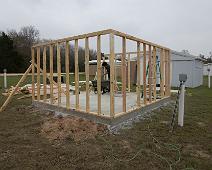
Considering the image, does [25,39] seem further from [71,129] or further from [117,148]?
[117,148]

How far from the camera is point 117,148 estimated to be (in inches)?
183

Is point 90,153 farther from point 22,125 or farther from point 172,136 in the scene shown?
point 22,125

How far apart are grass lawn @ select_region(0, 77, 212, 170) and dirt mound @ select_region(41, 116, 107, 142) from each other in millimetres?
145

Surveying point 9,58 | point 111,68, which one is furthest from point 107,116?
point 9,58

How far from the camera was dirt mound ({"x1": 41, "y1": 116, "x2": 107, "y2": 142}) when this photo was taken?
17.4 ft

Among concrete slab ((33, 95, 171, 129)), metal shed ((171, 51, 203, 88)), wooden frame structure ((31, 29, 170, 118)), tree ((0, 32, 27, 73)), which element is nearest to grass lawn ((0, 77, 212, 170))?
concrete slab ((33, 95, 171, 129))

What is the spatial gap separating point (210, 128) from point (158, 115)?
1627 millimetres

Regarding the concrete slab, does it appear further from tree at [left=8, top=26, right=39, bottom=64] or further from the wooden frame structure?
tree at [left=8, top=26, right=39, bottom=64]

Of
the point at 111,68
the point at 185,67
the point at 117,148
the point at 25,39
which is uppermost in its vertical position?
the point at 25,39

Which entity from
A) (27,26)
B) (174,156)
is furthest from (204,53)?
(174,156)

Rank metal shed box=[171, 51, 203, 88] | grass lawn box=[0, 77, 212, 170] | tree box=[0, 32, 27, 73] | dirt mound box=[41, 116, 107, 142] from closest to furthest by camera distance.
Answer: grass lawn box=[0, 77, 212, 170], dirt mound box=[41, 116, 107, 142], metal shed box=[171, 51, 203, 88], tree box=[0, 32, 27, 73]

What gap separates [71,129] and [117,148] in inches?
56.9

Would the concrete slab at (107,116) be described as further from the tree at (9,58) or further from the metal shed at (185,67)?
the tree at (9,58)

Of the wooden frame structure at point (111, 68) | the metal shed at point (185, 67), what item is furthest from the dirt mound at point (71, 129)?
the metal shed at point (185, 67)
